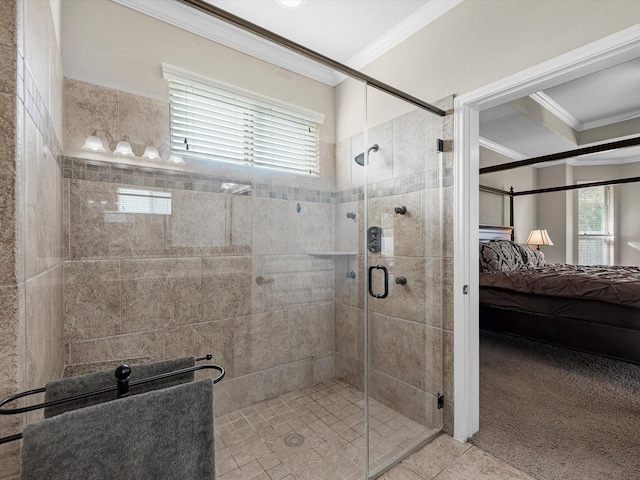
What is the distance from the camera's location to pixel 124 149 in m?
1.71

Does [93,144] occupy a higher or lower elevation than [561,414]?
higher

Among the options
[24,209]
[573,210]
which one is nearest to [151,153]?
[24,209]

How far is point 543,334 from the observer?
10.6 ft

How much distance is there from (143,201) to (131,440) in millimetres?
1315

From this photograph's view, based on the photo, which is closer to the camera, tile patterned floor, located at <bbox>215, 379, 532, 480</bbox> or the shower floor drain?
tile patterned floor, located at <bbox>215, 379, 532, 480</bbox>

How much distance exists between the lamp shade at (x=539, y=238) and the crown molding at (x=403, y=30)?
193 inches

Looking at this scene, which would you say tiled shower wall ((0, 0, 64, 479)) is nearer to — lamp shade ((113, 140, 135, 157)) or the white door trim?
lamp shade ((113, 140, 135, 157))

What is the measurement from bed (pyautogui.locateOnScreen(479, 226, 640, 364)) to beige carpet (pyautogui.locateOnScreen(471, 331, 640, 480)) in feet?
0.85

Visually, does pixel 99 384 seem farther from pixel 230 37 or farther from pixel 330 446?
pixel 230 37

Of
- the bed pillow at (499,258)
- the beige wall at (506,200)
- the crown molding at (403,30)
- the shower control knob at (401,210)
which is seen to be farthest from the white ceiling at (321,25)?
the bed pillow at (499,258)

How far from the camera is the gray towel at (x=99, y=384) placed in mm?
829

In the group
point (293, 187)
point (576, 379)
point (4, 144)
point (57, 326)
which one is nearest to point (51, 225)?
point (57, 326)

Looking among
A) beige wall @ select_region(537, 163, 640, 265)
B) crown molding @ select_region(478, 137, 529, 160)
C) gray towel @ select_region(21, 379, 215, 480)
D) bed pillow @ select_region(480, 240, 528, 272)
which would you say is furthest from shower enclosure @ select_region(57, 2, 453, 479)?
beige wall @ select_region(537, 163, 640, 265)

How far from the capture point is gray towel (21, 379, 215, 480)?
65 centimetres
